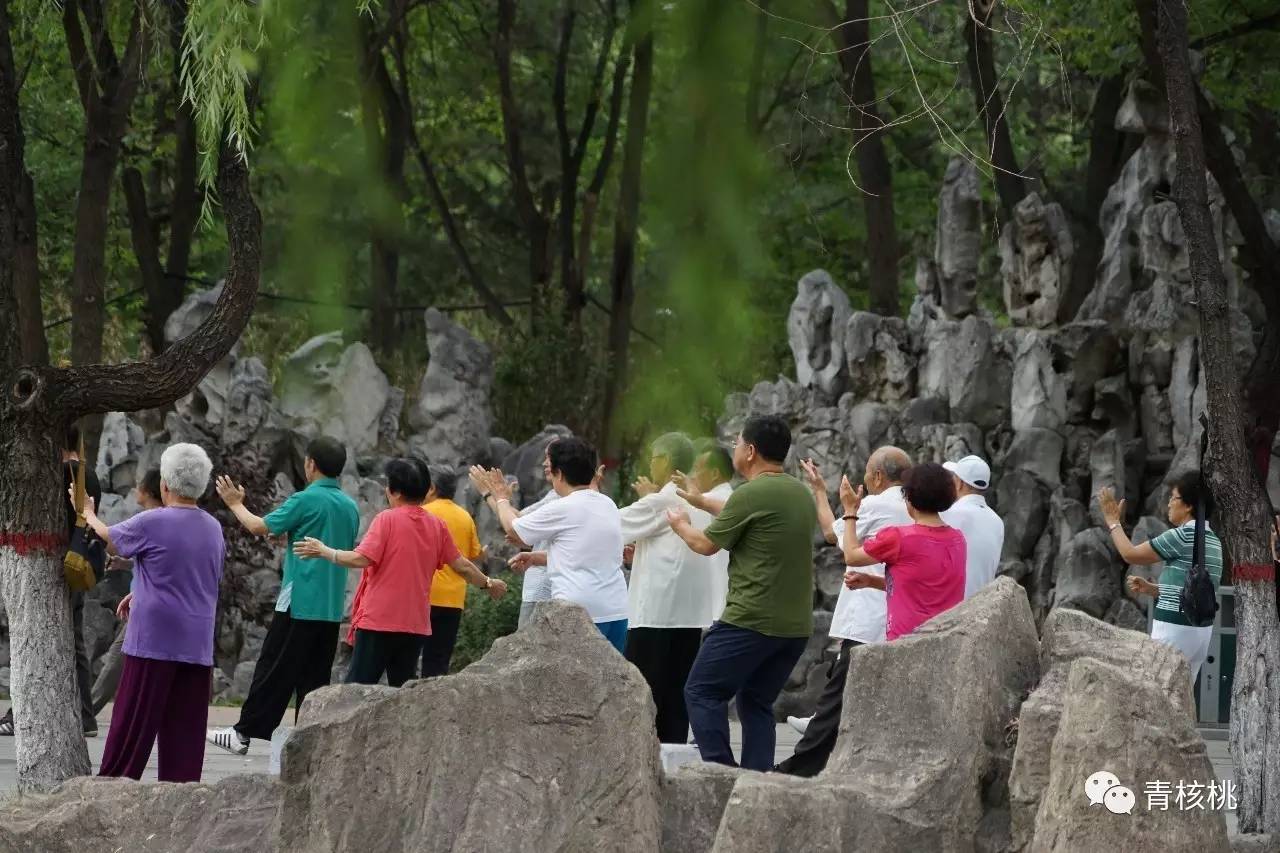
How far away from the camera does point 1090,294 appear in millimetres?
17500

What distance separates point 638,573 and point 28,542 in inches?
118

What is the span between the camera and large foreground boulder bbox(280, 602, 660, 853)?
19.1 ft

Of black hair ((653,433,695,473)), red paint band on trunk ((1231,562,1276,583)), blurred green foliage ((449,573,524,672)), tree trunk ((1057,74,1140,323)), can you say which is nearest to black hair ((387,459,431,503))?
black hair ((653,433,695,473))

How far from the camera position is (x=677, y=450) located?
28.8 feet

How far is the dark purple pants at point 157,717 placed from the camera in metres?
7.31

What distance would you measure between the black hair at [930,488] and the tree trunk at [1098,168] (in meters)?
11.8

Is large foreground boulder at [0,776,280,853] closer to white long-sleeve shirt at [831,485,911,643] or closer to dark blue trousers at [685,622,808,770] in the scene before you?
dark blue trousers at [685,622,808,770]

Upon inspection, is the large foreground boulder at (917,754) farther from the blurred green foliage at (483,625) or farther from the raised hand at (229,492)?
the blurred green foliage at (483,625)

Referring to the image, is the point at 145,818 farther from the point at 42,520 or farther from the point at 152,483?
the point at 152,483

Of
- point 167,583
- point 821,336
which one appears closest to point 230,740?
point 167,583

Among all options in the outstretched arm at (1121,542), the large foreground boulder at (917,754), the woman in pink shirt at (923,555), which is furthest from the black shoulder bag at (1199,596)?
the large foreground boulder at (917,754)

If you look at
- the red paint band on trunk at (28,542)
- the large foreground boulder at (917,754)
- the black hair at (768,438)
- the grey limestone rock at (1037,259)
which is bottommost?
the large foreground boulder at (917,754)

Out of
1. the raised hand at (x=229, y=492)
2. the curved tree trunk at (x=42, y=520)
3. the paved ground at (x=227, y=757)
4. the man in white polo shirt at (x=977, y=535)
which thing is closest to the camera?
the curved tree trunk at (x=42, y=520)

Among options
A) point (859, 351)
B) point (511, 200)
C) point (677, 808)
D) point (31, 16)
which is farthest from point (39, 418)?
point (511, 200)
